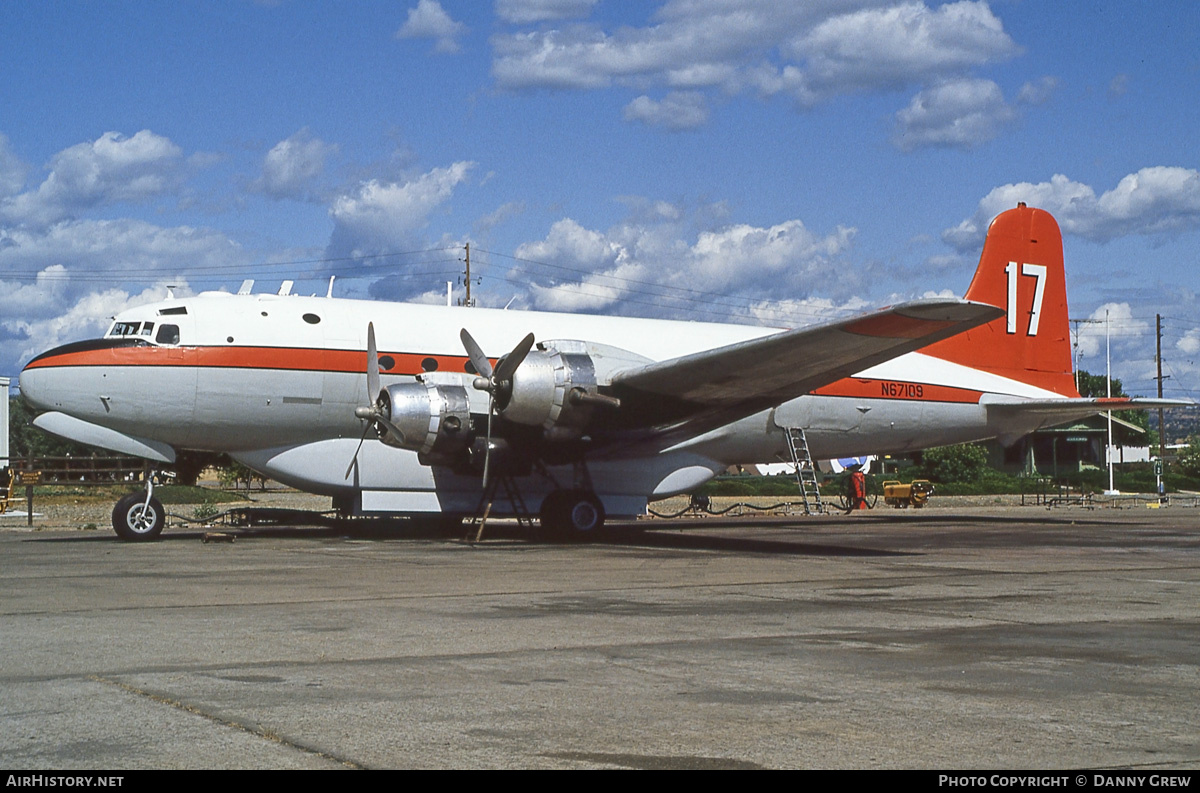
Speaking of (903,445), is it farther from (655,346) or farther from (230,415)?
(230,415)

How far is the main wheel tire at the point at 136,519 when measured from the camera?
18.0 m

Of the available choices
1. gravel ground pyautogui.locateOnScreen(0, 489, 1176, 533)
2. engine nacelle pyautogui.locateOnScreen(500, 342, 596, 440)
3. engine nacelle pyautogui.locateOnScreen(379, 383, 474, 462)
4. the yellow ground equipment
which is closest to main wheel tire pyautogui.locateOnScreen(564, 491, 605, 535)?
engine nacelle pyautogui.locateOnScreen(500, 342, 596, 440)

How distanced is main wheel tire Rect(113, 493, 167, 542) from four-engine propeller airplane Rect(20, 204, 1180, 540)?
0.03 m

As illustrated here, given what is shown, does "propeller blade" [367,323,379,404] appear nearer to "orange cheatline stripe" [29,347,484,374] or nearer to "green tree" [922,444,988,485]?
"orange cheatline stripe" [29,347,484,374]

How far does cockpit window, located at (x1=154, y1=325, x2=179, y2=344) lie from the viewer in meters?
18.2

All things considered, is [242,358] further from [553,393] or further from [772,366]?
[772,366]

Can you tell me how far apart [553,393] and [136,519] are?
6.93m

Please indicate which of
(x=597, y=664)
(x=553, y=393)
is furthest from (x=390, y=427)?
(x=597, y=664)

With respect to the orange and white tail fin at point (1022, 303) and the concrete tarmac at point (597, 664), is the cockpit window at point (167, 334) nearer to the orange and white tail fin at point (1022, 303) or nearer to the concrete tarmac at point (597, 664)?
the concrete tarmac at point (597, 664)

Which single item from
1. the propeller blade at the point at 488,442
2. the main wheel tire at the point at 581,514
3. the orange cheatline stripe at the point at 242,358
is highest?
the orange cheatline stripe at the point at 242,358

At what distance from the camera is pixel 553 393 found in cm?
1745

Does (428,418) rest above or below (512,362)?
below

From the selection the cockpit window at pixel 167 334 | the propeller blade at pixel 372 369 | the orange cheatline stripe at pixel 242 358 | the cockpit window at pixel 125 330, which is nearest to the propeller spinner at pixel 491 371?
the propeller blade at pixel 372 369

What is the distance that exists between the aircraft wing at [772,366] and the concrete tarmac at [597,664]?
3157 millimetres
